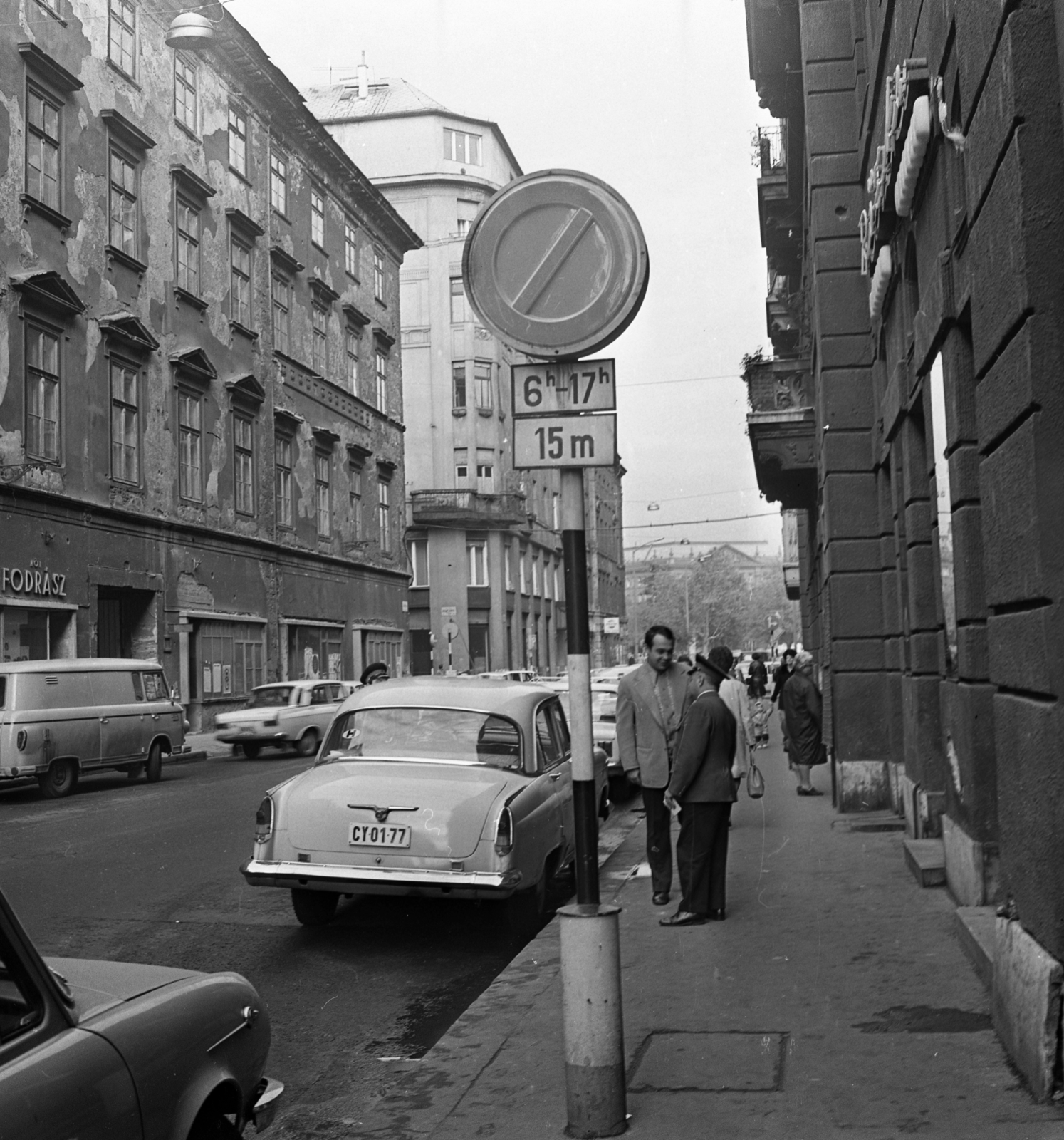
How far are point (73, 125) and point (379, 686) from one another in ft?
71.5

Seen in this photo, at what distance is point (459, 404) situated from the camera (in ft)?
230

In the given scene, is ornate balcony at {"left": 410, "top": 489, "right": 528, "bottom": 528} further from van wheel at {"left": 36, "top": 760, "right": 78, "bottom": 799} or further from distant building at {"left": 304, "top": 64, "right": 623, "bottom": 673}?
van wheel at {"left": 36, "top": 760, "right": 78, "bottom": 799}

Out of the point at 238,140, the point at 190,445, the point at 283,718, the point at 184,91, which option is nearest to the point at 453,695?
the point at 283,718

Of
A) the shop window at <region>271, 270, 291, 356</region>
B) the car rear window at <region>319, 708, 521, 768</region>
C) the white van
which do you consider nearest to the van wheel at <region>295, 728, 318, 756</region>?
the white van

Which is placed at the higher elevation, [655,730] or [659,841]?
[655,730]

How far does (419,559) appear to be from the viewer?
67438 mm

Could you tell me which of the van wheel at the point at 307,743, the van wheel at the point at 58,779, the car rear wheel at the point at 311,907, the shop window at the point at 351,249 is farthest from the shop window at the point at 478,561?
the car rear wheel at the point at 311,907

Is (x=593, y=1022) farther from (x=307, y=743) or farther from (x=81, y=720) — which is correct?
(x=307, y=743)

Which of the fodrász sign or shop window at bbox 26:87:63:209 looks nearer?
the fodrász sign

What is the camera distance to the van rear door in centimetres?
2120

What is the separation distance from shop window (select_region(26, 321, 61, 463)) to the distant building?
3849cm

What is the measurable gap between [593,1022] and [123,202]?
28.4 metres

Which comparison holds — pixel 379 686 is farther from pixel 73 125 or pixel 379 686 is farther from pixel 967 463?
pixel 73 125

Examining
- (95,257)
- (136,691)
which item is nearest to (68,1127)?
(136,691)
